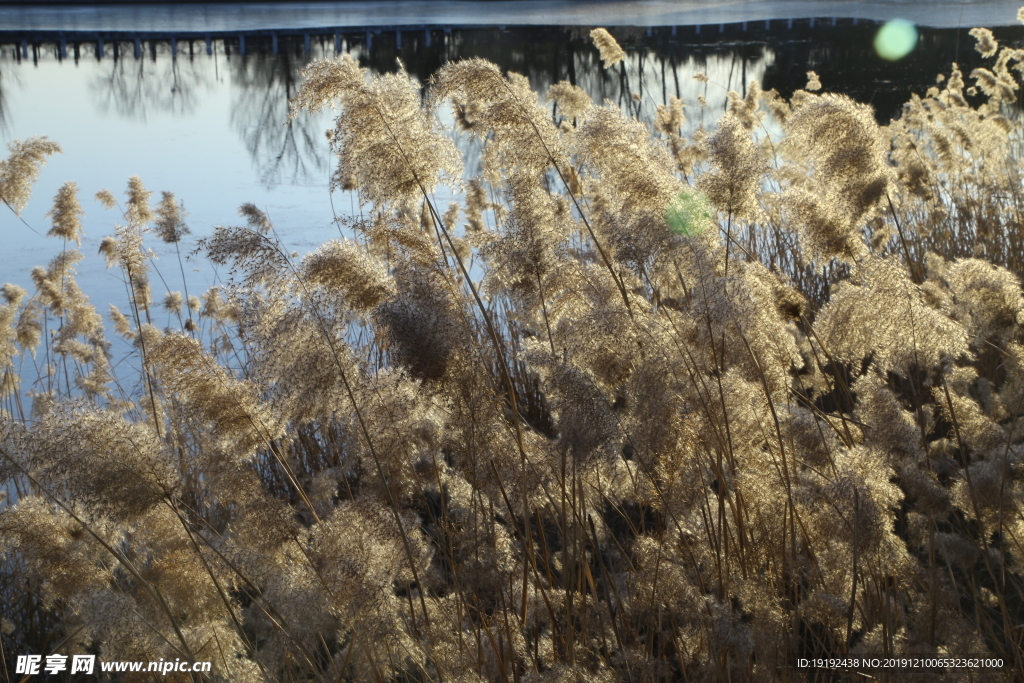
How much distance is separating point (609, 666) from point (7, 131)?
41.1 feet

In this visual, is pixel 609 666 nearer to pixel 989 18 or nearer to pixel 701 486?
pixel 701 486

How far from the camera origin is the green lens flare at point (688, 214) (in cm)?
204

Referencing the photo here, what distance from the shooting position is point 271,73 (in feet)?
64.2

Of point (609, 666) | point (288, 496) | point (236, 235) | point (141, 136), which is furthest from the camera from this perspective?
point (141, 136)

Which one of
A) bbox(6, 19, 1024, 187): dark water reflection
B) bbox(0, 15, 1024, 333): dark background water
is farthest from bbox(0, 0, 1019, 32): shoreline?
bbox(6, 19, 1024, 187): dark water reflection

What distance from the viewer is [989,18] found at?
23.8m

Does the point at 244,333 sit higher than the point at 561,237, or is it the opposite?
the point at 561,237

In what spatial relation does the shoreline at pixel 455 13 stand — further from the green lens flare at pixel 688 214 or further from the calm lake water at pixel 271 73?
the green lens flare at pixel 688 214

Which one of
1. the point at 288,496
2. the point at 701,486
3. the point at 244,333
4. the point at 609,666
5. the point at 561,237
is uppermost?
the point at 561,237

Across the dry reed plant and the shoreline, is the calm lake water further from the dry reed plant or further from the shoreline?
the dry reed plant

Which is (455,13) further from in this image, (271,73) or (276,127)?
(276,127)

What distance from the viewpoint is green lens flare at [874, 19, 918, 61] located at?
22.1 meters

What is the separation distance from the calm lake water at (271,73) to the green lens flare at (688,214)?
1.21 meters

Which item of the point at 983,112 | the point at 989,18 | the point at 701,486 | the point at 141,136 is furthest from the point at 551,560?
the point at 989,18
